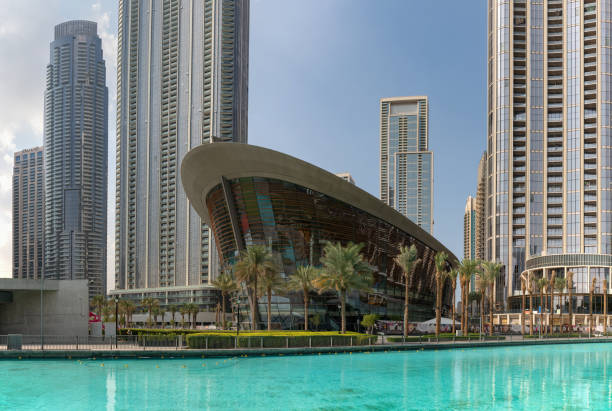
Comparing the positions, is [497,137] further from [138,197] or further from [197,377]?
[197,377]

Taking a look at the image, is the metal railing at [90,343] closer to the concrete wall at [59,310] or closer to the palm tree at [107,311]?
the concrete wall at [59,310]

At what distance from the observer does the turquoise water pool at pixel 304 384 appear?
24781mm

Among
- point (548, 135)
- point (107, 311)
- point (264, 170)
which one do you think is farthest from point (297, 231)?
point (548, 135)

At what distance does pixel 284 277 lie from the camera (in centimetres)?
7625

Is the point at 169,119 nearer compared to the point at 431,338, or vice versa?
Result: the point at 431,338

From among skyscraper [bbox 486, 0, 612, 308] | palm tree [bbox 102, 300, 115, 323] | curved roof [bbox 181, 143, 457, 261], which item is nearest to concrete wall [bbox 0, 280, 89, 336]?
curved roof [bbox 181, 143, 457, 261]

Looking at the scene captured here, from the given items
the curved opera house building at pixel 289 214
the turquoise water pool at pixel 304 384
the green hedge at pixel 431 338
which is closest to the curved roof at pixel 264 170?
the curved opera house building at pixel 289 214

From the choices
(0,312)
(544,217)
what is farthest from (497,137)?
(0,312)

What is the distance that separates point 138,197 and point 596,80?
116 metres

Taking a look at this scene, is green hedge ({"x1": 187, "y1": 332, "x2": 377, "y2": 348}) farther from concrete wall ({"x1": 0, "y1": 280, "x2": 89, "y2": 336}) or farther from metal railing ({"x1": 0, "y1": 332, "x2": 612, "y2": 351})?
concrete wall ({"x1": 0, "y1": 280, "x2": 89, "y2": 336})

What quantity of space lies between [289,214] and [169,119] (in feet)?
300

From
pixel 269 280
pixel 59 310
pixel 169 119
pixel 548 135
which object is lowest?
pixel 59 310

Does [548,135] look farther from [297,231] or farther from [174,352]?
[174,352]

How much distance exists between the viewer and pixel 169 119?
6255 inches
